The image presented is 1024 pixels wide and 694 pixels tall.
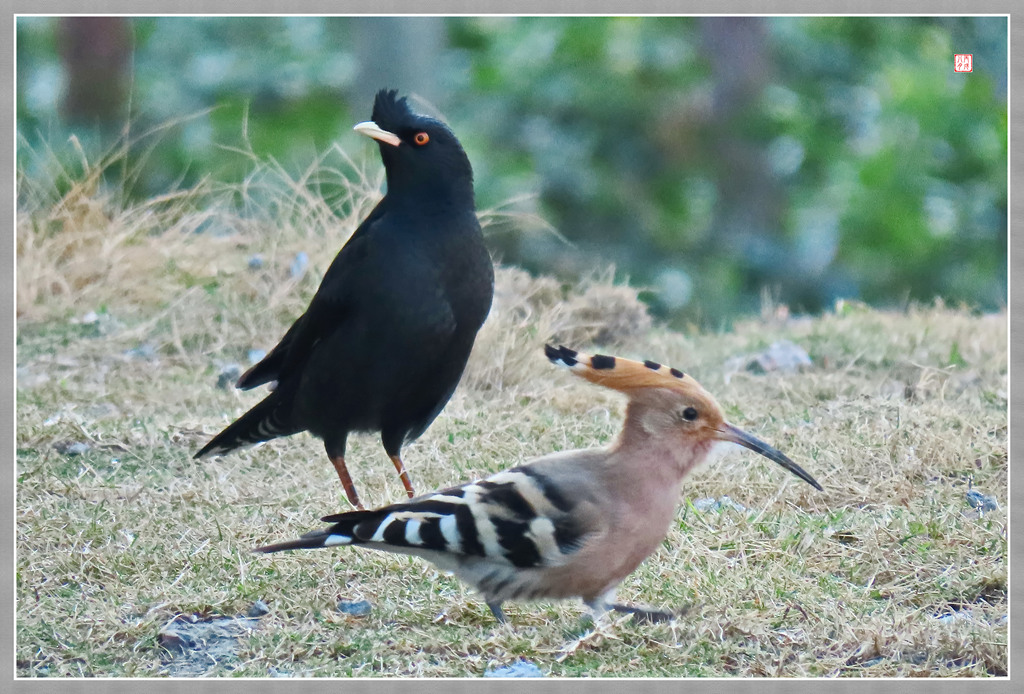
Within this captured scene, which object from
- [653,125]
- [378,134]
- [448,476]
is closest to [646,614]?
[448,476]

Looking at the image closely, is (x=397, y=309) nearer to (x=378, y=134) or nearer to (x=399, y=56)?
(x=378, y=134)

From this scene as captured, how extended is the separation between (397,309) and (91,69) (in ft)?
20.9

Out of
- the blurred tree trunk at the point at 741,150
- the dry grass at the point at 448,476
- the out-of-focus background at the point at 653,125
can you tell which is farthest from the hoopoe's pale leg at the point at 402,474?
the blurred tree trunk at the point at 741,150

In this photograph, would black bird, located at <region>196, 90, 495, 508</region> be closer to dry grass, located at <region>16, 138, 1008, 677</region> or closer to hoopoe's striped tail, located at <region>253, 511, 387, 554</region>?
dry grass, located at <region>16, 138, 1008, 677</region>

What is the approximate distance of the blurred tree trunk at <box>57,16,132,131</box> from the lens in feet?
29.6

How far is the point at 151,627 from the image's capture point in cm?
325

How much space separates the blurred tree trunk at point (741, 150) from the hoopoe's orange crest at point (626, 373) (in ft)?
22.6

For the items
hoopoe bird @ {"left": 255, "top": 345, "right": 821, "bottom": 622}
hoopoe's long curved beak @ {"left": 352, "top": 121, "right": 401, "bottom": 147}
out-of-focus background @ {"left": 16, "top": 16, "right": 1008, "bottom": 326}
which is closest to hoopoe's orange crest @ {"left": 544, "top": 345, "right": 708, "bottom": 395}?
hoopoe bird @ {"left": 255, "top": 345, "right": 821, "bottom": 622}

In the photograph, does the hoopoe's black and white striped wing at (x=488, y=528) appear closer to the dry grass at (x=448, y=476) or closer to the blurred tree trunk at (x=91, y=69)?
the dry grass at (x=448, y=476)

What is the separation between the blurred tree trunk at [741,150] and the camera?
9984 millimetres

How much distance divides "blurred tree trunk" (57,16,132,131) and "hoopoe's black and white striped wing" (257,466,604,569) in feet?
22.0

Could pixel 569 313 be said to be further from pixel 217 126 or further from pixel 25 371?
pixel 217 126

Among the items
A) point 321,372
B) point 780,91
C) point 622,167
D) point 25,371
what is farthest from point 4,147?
point 780,91

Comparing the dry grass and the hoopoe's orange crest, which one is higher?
the hoopoe's orange crest
